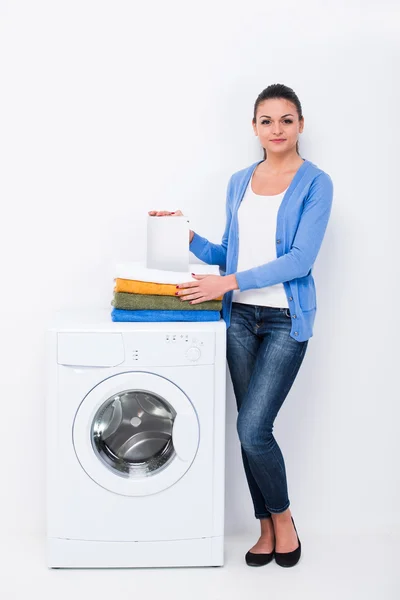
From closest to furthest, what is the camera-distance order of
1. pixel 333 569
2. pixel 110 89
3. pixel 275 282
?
1. pixel 275 282
2. pixel 333 569
3. pixel 110 89

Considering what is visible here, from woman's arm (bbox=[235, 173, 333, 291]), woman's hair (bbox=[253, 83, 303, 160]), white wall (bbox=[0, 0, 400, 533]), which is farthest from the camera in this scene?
white wall (bbox=[0, 0, 400, 533])

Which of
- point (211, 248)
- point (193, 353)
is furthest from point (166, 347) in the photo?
point (211, 248)

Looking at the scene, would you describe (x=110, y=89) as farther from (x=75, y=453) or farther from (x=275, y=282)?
(x=75, y=453)

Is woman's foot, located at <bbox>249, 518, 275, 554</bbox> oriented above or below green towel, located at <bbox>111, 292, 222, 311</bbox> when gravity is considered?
below

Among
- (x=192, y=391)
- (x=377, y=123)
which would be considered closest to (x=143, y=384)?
(x=192, y=391)

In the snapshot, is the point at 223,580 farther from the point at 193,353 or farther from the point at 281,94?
the point at 281,94

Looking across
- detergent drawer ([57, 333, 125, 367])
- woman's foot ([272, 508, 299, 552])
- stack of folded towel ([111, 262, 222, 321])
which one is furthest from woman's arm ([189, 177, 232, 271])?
woman's foot ([272, 508, 299, 552])

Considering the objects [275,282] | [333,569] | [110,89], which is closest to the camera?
[275,282]

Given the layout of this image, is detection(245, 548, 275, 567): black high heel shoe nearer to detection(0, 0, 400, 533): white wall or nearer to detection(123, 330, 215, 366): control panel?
detection(0, 0, 400, 533): white wall

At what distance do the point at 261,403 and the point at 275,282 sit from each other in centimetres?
38

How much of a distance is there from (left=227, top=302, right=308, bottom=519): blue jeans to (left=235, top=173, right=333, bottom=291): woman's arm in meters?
0.14

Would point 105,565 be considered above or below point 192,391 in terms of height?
below

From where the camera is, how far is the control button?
2.51 metres

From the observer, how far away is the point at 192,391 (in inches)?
99.5
